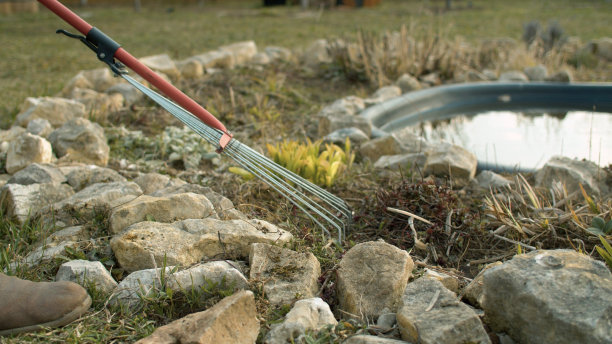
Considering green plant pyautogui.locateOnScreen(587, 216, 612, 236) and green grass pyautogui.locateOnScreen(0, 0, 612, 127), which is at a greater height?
green grass pyautogui.locateOnScreen(0, 0, 612, 127)

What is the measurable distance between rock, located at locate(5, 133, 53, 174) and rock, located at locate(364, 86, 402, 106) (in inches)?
109

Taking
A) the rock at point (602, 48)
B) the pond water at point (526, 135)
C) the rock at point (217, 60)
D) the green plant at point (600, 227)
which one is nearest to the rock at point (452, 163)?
the pond water at point (526, 135)

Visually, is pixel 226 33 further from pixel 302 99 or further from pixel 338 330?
pixel 338 330

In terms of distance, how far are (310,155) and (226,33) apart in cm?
745

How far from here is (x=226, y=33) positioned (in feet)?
32.3

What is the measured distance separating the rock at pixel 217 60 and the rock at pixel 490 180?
3667 millimetres

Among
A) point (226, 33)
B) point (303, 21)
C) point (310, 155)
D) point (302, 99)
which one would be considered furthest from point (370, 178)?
point (303, 21)

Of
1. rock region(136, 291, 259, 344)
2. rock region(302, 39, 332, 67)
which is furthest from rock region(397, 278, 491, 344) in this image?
rock region(302, 39, 332, 67)

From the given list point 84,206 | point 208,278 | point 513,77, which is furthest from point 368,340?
point 513,77

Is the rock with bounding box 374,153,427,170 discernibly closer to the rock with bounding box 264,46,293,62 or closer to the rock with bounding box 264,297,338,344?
the rock with bounding box 264,297,338,344

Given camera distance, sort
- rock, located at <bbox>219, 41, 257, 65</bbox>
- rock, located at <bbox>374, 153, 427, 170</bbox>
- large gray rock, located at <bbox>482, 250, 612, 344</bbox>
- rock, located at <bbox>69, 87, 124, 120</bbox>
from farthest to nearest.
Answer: rock, located at <bbox>219, 41, 257, 65</bbox>
rock, located at <bbox>69, 87, 124, 120</bbox>
rock, located at <bbox>374, 153, 427, 170</bbox>
large gray rock, located at <bbox>482, 250, 612, 344</bbox>

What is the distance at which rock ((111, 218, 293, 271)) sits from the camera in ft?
6.79

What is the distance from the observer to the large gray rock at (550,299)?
1.47 metres

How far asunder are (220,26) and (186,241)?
9.45m
